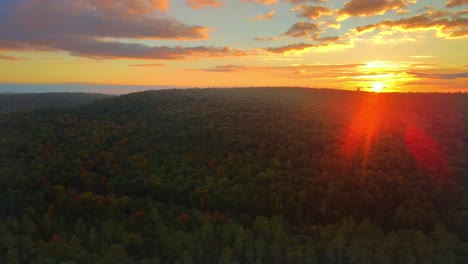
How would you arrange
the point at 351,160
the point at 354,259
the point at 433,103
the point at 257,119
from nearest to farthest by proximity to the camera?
1. the point at 354,259
2. the point at 351,160
3. the point at 257,119
4. the point at 433,103

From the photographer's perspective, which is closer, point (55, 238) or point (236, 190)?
point (55, 238)

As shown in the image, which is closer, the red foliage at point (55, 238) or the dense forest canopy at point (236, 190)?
the dense forest canopy at point (236, 190)

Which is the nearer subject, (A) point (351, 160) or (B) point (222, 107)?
(A) point (351, 160)

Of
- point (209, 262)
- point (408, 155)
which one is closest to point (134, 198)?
point (209, 262)

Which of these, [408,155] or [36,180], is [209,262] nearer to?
[36,180]

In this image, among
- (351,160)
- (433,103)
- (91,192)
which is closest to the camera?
(91,192)

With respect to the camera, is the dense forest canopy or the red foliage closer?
the dense forest canopy

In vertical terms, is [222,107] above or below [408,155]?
above

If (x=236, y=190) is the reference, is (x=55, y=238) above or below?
below
